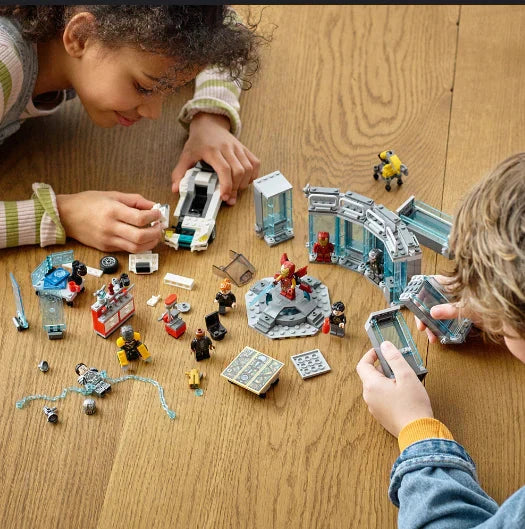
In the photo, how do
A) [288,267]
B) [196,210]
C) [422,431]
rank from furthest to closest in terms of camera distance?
[196,210], [288,267], [422,431]

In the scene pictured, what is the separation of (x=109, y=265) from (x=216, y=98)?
45cm

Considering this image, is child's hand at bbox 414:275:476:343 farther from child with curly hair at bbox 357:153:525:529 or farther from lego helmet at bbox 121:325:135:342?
lego helmet at bbox 121:325:135:342

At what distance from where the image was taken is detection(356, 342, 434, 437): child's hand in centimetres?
120

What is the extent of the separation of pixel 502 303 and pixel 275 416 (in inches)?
16.8

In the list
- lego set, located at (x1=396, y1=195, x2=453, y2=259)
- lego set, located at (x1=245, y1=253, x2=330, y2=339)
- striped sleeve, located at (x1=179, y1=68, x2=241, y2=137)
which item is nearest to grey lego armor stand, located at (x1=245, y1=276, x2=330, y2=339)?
lego set, located at (x1=245, y1=253, x2=330, y2=339)

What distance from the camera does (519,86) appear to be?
5.96ft

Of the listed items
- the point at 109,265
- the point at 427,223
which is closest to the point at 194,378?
the point at 109,265

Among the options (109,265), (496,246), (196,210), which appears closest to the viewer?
(496,246)

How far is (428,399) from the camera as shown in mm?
1223

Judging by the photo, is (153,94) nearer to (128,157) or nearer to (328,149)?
(128,157)

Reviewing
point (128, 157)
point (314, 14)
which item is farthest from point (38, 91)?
point (314, 14)

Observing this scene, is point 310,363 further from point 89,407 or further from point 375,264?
point 89,407

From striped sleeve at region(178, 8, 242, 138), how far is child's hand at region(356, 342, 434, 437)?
0.65m

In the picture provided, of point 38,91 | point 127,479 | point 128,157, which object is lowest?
point 127,479
